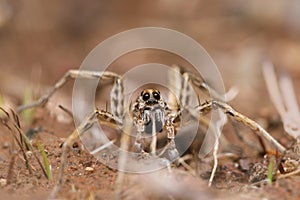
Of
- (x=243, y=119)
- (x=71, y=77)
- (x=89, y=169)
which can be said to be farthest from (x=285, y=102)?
(x=89, y=169)

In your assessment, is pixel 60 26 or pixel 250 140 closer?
pixel 250 140

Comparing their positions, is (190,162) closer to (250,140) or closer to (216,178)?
(216,178)

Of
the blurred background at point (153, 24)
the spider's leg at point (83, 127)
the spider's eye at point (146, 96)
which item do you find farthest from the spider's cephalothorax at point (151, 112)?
the blurred background at point (153, 24)

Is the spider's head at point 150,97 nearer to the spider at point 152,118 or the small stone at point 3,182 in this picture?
the spider at point 152,118

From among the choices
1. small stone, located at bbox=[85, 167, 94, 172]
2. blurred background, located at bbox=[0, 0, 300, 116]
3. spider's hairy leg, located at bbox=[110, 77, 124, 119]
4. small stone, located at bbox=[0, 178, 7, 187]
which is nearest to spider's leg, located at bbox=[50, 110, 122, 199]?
spider's hairy leg, located at bbox=[110, 77, 124, 119]

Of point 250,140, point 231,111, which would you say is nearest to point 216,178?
point 231,111
